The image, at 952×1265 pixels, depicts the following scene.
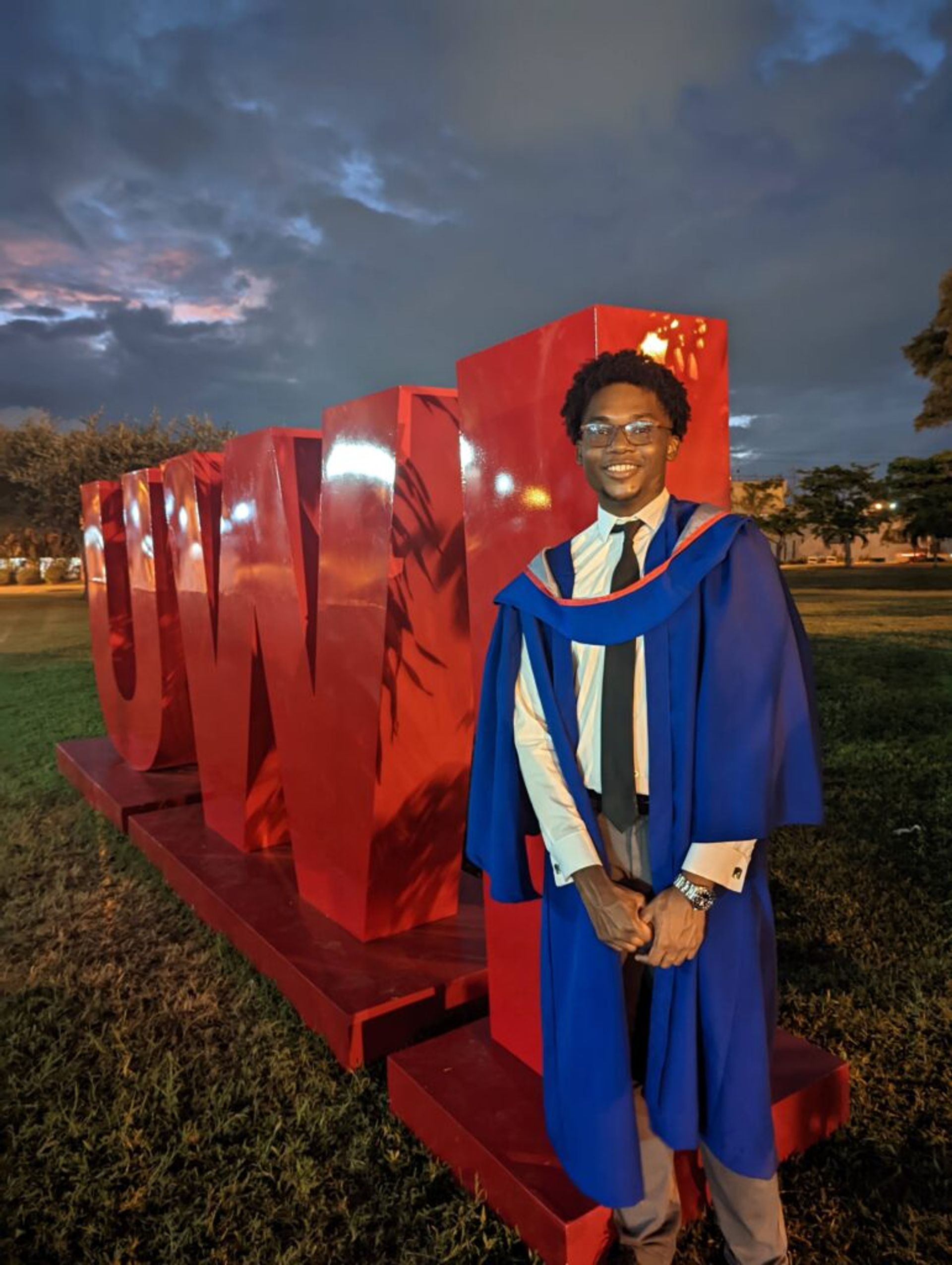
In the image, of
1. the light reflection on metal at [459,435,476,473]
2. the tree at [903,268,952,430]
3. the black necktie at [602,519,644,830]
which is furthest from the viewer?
the tree at [903,268,952,430]

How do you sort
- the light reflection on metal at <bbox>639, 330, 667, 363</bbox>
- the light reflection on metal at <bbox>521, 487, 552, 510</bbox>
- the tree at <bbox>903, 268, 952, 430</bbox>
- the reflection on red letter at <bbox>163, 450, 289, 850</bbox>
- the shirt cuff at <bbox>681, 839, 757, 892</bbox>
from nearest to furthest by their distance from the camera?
the shirt cuff at <bbox>681, 839, 757, 892</bbox>
the light reflection on metal at <bbox>639, 330, 667, 363</bbox>
the light reflection on metal at <bbox>521, 487, 552, 510</bbox>
the reflection on red letter at <bbox>163, 450, 289, 850</bbox>
the tree at <bbox>903, 268, 952, 430</bbox>

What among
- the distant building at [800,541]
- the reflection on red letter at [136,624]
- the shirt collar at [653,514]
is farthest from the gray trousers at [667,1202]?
the distant building at [800,541]

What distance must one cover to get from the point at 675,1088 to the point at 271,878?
2.88 metres

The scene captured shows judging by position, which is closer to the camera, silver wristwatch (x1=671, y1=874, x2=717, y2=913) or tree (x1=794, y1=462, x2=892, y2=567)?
silver wristwatch (x1=671, y1=874, x2=717, y2=913)

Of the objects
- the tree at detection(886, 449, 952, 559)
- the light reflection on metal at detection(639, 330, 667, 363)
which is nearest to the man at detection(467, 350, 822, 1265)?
the light reflection on metal at detection(639, 330, 667, 363)

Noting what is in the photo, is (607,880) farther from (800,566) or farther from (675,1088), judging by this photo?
(800,566)

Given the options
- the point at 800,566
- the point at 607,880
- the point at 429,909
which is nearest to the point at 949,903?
the point at 429,909

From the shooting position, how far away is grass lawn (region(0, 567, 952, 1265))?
2.30m

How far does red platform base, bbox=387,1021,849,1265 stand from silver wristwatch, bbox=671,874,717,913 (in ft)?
3.16

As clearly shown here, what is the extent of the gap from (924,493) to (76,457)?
26.5m

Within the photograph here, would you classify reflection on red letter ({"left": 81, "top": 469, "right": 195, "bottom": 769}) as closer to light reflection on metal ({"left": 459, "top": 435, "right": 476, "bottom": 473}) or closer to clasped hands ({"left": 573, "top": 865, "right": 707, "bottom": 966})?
light reflection on metal ({"left": 459, "top": 435, "right": 476, "bottom": 473})

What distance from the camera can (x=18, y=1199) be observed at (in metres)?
2.47

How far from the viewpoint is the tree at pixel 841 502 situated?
127 ft

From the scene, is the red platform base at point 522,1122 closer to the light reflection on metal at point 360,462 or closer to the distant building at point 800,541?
the light reflection on metal at point 360,462
